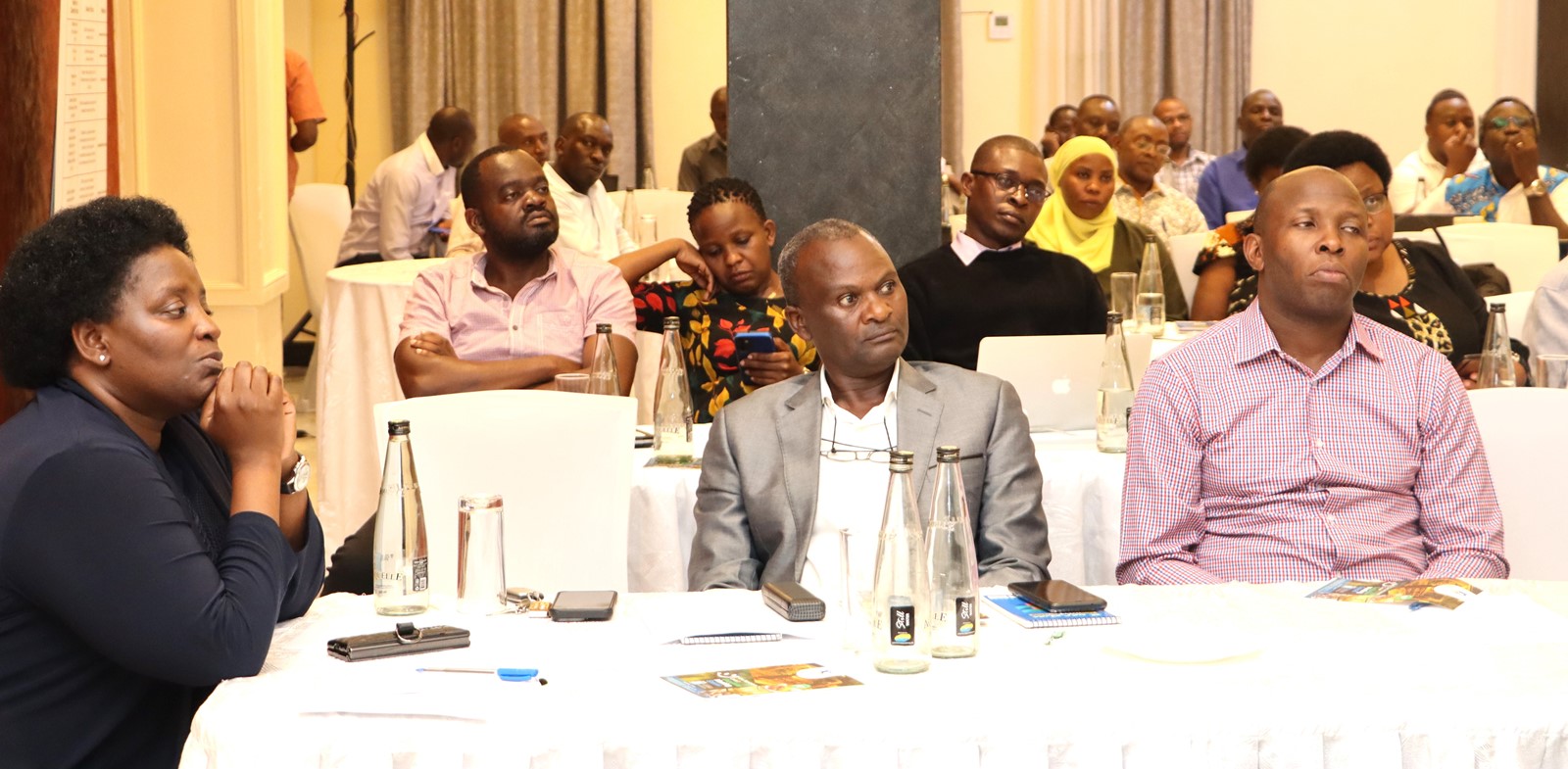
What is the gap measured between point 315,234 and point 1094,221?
4.04 meters

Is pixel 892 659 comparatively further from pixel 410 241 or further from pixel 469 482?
pixel 410 241

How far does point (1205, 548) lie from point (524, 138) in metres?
5.61

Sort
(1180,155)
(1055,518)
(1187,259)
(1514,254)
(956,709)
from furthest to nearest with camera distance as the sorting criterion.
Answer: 1. (1180,155)
2. (1187,259)
3. (1514,254)
4. (1055,518)
5. (956,709)

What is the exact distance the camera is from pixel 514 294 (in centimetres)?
448

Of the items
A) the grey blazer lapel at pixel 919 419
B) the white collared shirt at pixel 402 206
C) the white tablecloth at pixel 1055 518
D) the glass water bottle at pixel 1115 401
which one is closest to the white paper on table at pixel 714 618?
the grey blazer lapel at pixel 919 419

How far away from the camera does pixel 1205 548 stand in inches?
110

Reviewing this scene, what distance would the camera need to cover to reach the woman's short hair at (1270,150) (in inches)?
218

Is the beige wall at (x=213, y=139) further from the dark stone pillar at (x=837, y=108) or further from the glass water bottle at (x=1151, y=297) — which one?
the glass water bottle at (x=1151, y=297)

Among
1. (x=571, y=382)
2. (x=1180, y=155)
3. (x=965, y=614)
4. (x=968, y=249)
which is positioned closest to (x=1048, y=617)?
(x=965, y=614)

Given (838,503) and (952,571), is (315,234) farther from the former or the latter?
(952,571)

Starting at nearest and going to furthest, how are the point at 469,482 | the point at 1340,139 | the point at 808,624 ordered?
the point at 808,624, the point at 469,482, the point at 1340,139

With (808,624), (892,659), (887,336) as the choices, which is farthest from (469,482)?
(892,659)

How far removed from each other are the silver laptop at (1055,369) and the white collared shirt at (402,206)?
186 inches

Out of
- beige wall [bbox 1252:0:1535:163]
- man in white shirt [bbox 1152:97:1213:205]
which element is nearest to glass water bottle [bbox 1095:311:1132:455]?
man in white shirt [bbox 1152:97:1213:205]
